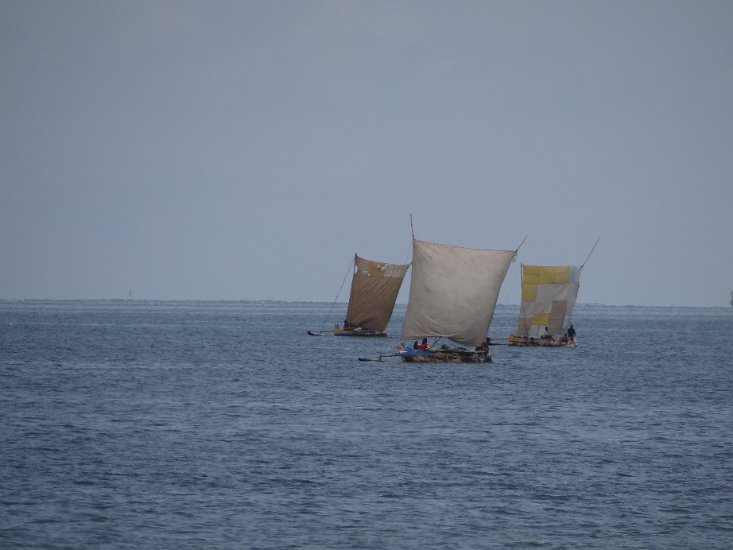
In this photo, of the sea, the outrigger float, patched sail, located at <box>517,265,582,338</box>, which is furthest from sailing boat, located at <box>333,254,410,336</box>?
the sea

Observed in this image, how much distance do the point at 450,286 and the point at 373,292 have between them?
5132cm

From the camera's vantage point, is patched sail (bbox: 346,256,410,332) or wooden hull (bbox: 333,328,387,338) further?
wooden hull (bbox: 333,328,387,338)

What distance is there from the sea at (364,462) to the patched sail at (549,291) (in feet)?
82.1

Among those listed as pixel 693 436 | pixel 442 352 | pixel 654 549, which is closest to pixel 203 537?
pixel 654 549

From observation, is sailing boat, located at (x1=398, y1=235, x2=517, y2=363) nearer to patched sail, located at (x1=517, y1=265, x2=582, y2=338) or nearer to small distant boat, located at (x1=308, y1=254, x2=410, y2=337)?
patched sail, located at (x1=517, y1=265, x2=582, y2=338)

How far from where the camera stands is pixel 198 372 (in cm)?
7775

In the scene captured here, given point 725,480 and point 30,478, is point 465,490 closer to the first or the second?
point 725,480

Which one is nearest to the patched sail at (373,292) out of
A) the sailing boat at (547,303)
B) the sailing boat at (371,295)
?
the sailing boat at (371,295)

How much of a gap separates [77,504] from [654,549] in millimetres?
16581

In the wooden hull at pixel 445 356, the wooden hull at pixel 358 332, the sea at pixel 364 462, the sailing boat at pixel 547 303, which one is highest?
the sailing boat at pixel 547 303

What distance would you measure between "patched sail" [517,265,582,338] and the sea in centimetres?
2503

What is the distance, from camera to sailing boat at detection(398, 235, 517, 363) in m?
68.4

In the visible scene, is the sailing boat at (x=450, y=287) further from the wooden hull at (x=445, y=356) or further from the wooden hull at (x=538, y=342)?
the wooden hull at (x=538, y=342)

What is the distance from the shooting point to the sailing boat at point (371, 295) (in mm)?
116562
